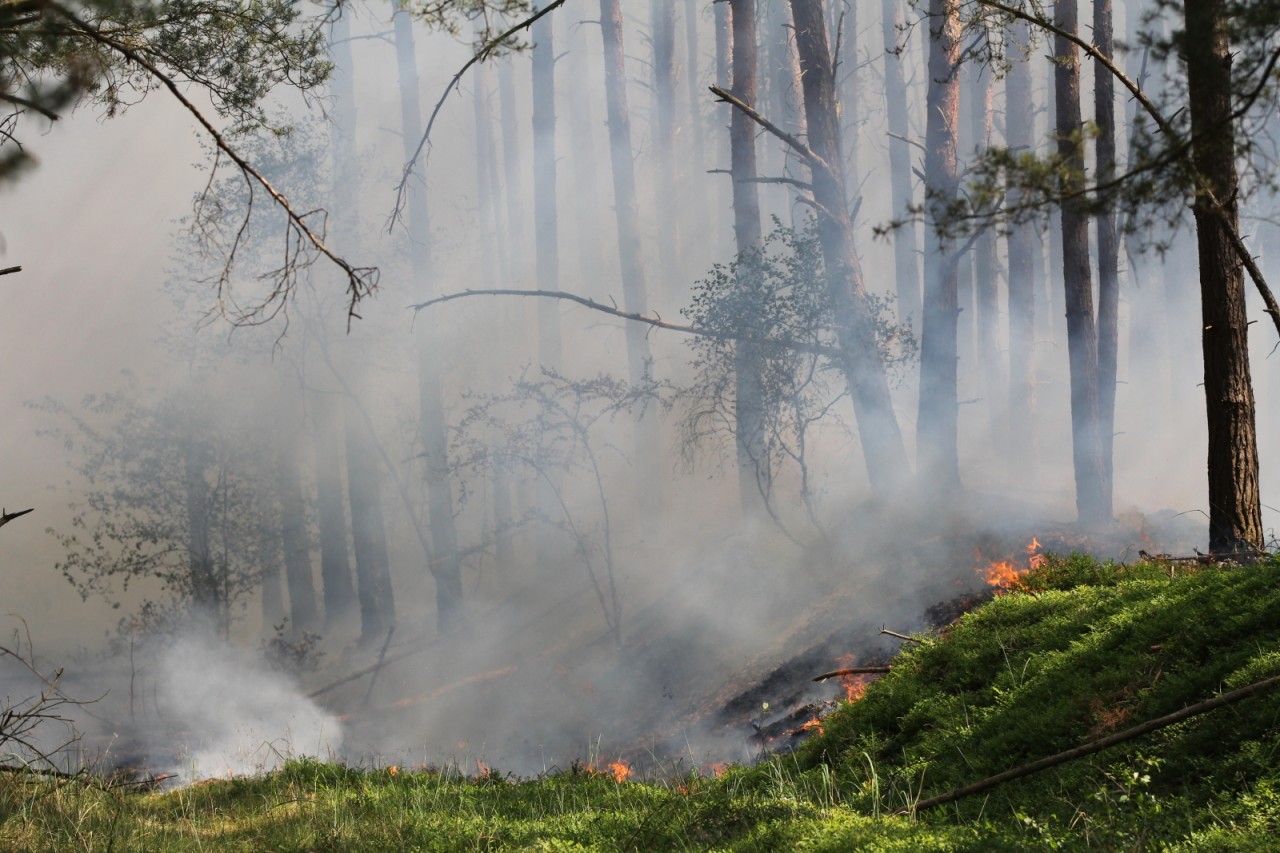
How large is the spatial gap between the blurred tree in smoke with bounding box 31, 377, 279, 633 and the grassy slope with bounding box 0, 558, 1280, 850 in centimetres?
1406

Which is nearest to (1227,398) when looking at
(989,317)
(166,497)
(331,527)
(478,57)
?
(478,57)

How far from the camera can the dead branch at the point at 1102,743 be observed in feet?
12.7

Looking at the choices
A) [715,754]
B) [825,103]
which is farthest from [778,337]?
[715,754]

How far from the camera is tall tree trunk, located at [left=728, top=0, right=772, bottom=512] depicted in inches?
717

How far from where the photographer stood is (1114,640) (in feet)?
16.8

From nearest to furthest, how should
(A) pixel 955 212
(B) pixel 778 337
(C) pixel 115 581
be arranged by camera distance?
(A) pixel 955 212 < (B) pixel 778 337 < (C) pixel 115 581

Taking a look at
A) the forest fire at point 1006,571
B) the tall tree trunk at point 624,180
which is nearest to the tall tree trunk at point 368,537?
the tall tree trunk at point 624,180

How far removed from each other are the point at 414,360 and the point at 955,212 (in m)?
23.7

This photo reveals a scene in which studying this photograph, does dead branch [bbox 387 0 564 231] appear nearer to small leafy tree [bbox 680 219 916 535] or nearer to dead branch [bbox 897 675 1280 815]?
dead branch [bbox 897 675 1280 815]

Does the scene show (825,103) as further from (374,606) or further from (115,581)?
(115,581)

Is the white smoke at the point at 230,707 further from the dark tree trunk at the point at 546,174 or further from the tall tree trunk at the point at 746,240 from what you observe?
the dark tree trunk at the point at 546,174

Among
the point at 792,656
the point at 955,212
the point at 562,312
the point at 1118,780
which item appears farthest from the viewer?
the point at 562,312

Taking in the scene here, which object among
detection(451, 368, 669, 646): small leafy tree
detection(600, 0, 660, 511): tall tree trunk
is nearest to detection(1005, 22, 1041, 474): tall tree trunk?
detection(600, 0, 660, 511): tall tree trunk

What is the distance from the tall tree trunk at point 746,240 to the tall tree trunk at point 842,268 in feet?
5.49
